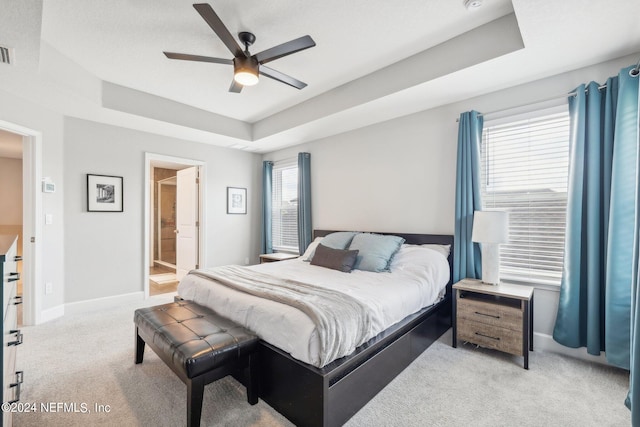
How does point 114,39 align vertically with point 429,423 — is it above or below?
above

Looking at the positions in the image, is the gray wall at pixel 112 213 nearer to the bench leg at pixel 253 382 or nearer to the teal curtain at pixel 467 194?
the bench leg at pixel 253 382

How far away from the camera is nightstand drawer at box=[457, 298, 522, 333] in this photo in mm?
2471

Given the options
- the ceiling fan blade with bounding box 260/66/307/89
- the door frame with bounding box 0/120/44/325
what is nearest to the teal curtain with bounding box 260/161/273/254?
the ceiling fan blade with bounding box 260/66/307/89

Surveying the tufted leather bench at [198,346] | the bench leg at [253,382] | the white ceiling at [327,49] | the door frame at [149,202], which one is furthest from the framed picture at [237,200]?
the bench leg at [253,382]

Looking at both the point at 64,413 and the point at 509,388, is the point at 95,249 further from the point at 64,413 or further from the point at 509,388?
the point at 509,388

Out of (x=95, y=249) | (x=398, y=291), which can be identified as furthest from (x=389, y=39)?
(x=95, y=249)

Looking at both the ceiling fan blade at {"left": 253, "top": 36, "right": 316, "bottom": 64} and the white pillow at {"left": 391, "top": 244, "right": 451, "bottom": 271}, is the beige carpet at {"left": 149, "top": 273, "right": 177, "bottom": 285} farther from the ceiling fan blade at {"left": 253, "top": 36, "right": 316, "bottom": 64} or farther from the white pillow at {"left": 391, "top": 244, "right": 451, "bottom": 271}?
the ceiling fan blade at {"left": 253, "top": 36, "right": 316, "bottom": 64}

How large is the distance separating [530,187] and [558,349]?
1513 millimetres

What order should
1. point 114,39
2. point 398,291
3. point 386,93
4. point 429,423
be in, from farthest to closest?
point 386,93 < point 114,39 < point 398,291 < point 429,423

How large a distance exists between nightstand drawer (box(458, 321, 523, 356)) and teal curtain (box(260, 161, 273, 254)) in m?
3.66

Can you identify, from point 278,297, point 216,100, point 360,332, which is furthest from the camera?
point 216,100

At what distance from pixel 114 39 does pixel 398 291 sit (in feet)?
10.9

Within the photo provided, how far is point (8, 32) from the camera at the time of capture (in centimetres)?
206

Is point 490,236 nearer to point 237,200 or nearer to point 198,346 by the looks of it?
point 198,346
